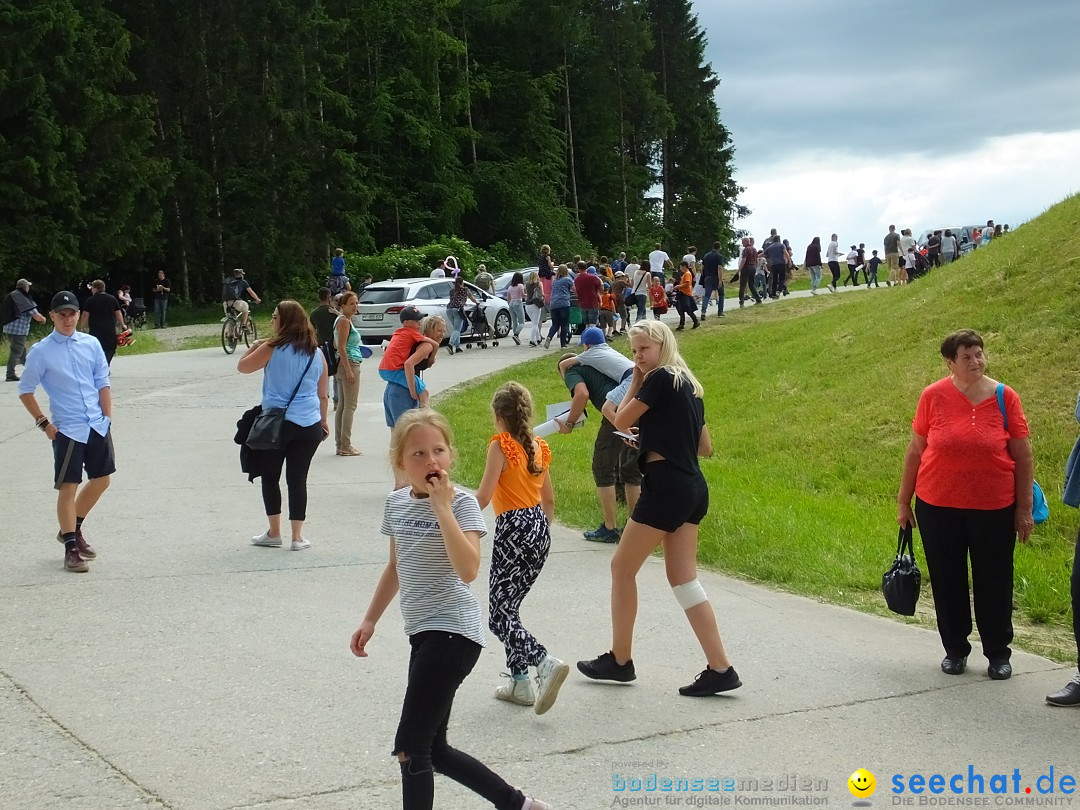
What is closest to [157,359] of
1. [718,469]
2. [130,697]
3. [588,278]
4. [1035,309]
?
[588,278]

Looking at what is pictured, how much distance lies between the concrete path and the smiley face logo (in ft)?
0.14

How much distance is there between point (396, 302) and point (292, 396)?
18473 mm

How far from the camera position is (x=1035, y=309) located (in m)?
17.3

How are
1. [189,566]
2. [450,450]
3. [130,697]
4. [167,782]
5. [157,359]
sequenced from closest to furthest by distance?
[450,450], [167,782], [130,697], [189,566], [157,359]

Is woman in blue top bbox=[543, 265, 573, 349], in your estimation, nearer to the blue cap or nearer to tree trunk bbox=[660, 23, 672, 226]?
the blue cap

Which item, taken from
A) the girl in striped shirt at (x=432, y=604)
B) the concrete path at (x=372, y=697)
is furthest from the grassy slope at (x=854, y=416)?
the girl in striped shirt at (x=432, y=604)

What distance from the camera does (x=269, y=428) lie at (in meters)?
9.12

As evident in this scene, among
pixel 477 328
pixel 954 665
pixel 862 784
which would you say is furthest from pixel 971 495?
pixel 477 328

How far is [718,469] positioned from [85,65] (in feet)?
95.9

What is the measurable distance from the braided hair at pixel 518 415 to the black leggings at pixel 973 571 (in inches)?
85.6

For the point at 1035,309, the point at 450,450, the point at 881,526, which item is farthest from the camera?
the point at 1035,309

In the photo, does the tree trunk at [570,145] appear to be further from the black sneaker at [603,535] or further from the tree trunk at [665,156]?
the black sneaker at [603,535]

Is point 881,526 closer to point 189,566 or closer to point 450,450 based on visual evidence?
point 189,566

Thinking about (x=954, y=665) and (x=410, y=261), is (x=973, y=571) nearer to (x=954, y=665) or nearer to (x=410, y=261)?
(x=954, y=665)
